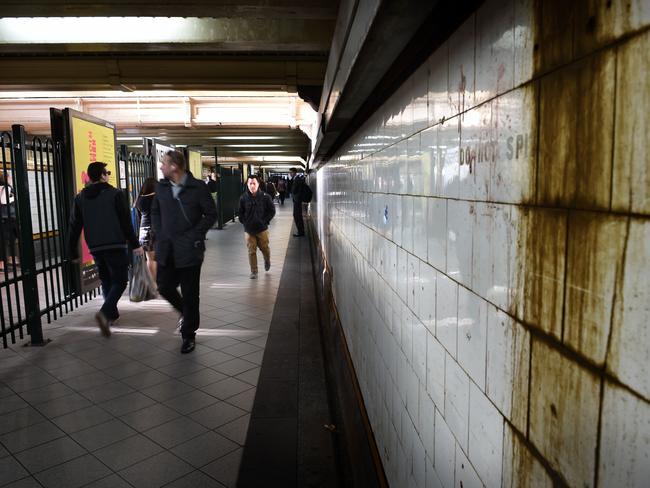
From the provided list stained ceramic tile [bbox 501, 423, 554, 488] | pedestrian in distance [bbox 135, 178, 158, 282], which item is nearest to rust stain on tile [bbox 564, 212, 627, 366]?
stained ceramic tile [bbox 501, 423, 554, 488]

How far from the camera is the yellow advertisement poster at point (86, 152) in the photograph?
20.0 ft

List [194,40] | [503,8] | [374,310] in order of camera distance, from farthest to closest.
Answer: [194,40]
[374,310]
[503,8]

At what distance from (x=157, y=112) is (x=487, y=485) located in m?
11.1

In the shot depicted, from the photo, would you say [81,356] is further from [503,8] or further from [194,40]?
[503,8]

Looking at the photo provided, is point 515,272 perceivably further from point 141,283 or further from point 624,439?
point 141,283

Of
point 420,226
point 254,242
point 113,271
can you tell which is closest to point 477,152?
point 420,226

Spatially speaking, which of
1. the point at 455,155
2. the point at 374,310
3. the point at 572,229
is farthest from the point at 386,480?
the point at 572,229

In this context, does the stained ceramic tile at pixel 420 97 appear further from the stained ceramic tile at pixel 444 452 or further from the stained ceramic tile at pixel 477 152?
the stained ceramic tile at pixel 444 452

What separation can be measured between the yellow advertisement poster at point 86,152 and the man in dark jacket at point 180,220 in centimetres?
196

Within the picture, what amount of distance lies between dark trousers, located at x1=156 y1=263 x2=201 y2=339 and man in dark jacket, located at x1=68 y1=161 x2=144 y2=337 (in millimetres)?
885

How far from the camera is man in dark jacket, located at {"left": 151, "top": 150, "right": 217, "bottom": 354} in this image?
4586mm

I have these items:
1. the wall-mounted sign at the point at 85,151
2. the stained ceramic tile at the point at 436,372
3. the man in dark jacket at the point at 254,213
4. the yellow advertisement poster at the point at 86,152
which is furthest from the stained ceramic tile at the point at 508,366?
the man in dark jacket at the point at 254,213

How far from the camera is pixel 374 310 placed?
3.03 metres

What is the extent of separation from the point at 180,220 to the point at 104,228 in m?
1.31
